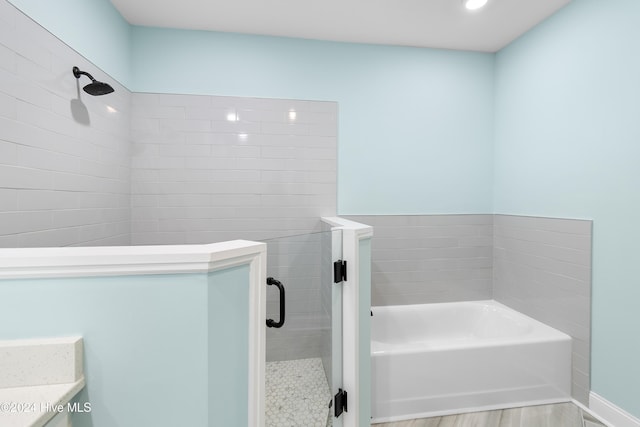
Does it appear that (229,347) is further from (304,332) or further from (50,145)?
(50,145)

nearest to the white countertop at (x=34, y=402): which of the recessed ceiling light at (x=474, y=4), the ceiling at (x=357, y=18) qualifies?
the ceiling at (x=357, y=18)

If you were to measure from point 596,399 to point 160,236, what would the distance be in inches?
125

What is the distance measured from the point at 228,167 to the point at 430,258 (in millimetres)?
1894

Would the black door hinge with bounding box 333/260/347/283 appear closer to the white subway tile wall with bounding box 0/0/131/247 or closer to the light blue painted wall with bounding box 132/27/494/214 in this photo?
the light blue painted wall with bounding box 132/27/494/214

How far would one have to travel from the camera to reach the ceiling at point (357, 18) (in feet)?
6.86

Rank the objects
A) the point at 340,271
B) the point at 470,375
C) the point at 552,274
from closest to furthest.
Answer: the point at 340,271
the point at 470,375
the point at 552,274

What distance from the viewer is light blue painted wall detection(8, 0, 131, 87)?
149 cm

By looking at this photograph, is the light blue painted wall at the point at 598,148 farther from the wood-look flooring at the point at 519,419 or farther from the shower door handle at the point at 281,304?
the shower door handle at the point at 281,304

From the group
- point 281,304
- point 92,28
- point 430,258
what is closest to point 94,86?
point 92,28

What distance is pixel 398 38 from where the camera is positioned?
252 centimetres

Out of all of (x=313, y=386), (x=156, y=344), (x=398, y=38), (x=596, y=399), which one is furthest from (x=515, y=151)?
(x=156, y=344)

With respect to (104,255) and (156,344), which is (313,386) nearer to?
(156,344)

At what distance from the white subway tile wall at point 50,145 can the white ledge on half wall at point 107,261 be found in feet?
2.19

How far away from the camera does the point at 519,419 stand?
74.3 inches
